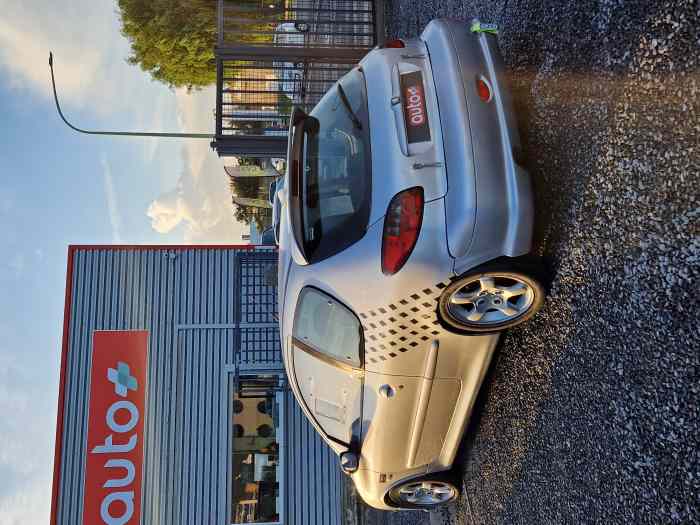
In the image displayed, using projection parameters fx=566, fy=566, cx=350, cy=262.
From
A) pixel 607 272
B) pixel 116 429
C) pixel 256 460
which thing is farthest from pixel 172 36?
pixel 607 272

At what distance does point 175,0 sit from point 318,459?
49.9 feet

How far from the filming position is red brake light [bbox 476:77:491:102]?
12.0ft

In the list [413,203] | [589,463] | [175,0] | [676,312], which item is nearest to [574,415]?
[589,463]

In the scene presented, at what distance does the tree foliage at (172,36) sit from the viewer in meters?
18.1

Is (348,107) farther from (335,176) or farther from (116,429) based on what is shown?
(116,429)

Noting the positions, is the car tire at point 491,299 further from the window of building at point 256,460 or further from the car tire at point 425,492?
the window of building at point 256,460

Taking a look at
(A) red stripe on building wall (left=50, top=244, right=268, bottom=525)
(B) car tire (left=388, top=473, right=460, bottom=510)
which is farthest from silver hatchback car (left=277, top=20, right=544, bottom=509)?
(A) red stripe on building wall (left=50, top=244, right=268, bottom=525)

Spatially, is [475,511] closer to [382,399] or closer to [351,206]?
[382,399]

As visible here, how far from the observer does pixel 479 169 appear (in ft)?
11.2

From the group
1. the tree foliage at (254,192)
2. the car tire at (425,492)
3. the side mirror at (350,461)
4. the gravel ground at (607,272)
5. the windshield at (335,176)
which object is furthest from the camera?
the tree foliage at (254,192)

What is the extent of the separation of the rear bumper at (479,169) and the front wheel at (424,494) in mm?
2329

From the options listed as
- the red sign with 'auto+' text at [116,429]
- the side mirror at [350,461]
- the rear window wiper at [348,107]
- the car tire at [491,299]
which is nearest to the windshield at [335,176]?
the rear window wiper at [348,107]

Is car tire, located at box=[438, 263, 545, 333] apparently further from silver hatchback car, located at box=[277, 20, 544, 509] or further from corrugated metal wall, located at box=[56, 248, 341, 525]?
corrugated metal wall, located at box=[56, 248, 341, 525]

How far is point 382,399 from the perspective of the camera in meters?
4.04
